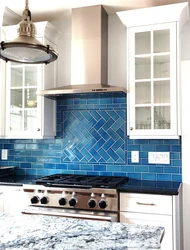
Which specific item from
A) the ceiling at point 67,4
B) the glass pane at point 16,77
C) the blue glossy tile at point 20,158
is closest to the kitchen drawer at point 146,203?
the blue glossy tile at point 20,158

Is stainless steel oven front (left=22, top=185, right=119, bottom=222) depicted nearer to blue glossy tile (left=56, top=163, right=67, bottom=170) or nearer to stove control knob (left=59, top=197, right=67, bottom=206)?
stove control knob (left=59, top=197, right=67, bottom=206)

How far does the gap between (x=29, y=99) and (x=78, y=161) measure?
88 centimetres

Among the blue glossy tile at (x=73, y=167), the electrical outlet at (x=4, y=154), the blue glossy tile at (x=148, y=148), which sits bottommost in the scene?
the blue glossy tile at (x=73, y=167)

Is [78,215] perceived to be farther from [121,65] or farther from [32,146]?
[121,65]

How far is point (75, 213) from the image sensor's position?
2.55 metres

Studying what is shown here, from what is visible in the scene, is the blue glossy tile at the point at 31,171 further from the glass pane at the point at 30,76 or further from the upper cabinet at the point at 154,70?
the upper cabinet at the point at 154,70

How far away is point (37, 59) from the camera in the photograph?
1670mm

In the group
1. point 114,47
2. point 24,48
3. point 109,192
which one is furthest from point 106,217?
point 114,47

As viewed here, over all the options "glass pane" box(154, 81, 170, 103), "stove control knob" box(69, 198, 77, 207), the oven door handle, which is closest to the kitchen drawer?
the oven door handle

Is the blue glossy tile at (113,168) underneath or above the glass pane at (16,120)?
underneath

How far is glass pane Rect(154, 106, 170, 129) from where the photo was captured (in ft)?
8.90

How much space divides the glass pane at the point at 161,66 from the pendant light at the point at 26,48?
1.42 meters

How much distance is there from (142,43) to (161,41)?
0.61 feet

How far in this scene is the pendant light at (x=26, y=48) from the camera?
1446mm
